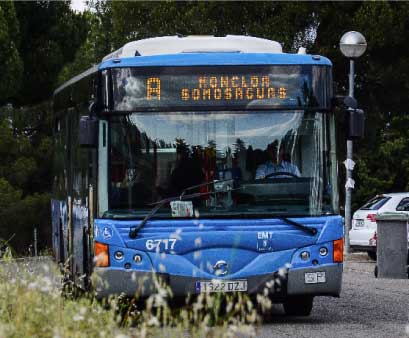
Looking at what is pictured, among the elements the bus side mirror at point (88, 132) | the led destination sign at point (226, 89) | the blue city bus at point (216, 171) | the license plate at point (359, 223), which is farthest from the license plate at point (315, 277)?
the license plate at point (359, 223)

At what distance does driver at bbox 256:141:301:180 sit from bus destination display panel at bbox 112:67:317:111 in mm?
505

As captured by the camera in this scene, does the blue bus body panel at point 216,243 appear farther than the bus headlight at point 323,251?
No

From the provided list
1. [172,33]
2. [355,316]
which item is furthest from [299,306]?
[172,33]

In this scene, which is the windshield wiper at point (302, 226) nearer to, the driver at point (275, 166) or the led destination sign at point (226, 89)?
the driver at point (275, 166)

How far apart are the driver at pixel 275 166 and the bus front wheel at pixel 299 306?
6.07 feet

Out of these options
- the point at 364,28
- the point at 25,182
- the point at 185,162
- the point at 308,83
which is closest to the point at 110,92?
the point at 185,162

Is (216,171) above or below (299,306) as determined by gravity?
above

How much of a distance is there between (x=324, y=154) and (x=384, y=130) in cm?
2772

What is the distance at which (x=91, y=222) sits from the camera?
15.0 meters

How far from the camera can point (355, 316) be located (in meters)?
16.1

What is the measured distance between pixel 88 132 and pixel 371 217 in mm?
16395

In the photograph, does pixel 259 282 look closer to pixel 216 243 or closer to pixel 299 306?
pixel 216 243

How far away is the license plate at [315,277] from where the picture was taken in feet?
47.4

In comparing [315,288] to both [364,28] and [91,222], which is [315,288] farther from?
[364,28]
